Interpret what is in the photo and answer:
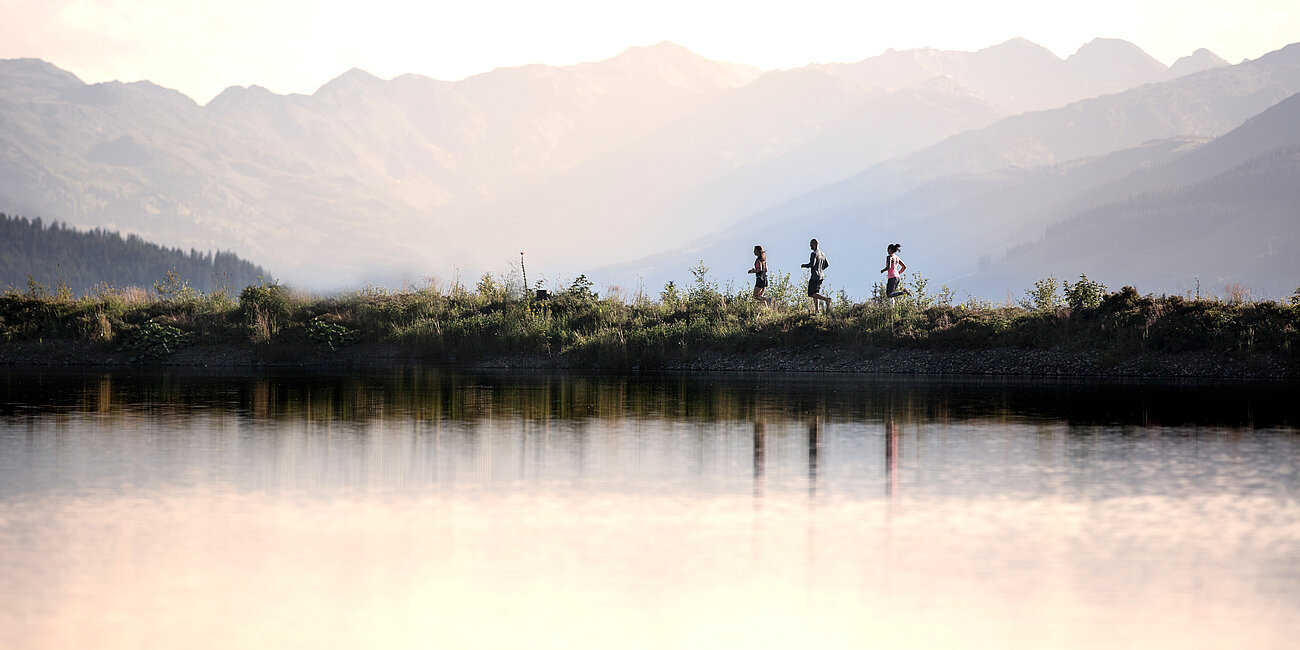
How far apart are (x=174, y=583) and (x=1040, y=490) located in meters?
6.53

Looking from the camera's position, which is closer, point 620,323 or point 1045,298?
point 1045,298

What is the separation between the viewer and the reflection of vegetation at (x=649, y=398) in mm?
16984

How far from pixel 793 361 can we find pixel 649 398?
8506 mm

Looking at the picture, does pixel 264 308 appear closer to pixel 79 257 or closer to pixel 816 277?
pixel 816 277

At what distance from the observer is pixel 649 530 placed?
8852mm

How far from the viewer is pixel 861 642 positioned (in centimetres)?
627

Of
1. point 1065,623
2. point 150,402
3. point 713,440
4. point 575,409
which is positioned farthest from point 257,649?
point 150,402

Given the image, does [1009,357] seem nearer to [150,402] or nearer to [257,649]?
[150,402]

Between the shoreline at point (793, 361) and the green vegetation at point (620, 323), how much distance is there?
0.17 meters

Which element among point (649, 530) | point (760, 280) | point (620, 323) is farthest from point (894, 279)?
point (649, 530)

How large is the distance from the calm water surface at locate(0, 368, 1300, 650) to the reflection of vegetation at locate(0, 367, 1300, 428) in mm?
486

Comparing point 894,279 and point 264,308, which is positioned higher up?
point 894,279

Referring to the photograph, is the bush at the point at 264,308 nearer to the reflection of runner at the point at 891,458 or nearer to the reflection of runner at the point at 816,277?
the reflection of runner at the point at 816,277

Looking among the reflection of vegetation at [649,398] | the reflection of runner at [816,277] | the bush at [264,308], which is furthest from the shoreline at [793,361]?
the reflection of runner at [816,277]
